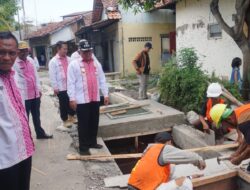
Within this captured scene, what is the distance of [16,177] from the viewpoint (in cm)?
238

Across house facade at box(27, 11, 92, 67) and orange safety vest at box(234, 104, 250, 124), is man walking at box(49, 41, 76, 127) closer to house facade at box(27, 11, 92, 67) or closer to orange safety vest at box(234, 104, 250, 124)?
orange safety vest at box(234, 104, 250, 124)

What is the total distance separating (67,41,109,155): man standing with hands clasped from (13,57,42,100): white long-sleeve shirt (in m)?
0.85

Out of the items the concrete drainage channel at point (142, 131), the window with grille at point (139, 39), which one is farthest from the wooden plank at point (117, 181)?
the window with grille at point (139, 39)

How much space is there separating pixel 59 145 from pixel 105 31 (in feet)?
45.2

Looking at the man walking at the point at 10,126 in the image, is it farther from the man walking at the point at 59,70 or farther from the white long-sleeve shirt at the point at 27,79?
the man walking at the point at 59,70

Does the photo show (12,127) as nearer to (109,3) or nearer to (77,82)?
(77,82)

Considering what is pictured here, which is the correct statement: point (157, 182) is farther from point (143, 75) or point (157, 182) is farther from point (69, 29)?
point (69, 29)

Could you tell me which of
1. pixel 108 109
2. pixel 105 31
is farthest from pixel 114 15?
pixel 108 109

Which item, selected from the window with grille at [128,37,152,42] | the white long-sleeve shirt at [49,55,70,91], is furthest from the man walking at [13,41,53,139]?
the window with grille at [128,37,152,42]

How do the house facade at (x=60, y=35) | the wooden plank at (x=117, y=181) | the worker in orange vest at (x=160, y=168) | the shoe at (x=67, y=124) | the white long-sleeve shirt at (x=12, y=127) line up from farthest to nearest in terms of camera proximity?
the house facade at (x=60, y=35)
the shoe at (x=67, y=124)
the wooden plank at (x=117, y=181)
the worker in orange vest at (x=160, y=168)
the white long-sleeve shirt at (x=12, y=127)

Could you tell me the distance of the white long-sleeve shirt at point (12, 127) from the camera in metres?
2.20

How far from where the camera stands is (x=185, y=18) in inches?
455

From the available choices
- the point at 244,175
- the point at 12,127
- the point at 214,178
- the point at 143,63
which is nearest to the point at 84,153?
the point at 214,178

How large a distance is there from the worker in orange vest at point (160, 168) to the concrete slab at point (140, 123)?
3.43 meters
